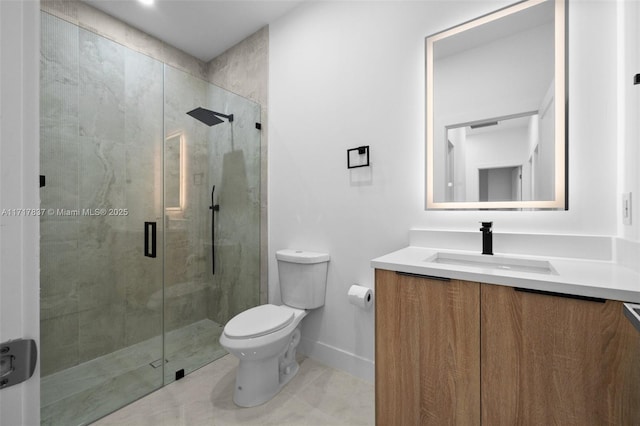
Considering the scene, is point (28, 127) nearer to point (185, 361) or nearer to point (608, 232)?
point (608, 232)

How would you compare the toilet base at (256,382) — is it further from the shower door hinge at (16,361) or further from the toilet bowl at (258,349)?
the shower door hinge at (16,361)

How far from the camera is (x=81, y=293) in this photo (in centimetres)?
175

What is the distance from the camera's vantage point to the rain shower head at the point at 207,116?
2.06 metres

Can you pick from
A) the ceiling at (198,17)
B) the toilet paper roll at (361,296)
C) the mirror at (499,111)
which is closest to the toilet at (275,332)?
the toilet paper roll at (361,296)

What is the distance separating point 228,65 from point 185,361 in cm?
255

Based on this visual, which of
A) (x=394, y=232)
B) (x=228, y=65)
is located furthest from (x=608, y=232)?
(x=228, y=65)

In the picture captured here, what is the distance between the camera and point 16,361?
15.0 inches

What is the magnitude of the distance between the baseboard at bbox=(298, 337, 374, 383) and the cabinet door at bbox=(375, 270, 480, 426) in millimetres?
605

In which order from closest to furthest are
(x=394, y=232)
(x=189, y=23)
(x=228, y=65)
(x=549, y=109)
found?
(x=549, y=109) → (x=394, y=232) → (x=189, y=23) → (x=228, y=65)

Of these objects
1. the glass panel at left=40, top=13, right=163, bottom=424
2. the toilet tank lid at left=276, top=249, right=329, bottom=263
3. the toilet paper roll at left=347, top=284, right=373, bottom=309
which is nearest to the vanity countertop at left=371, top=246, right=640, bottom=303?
the toilet paper roll at left=347, top=284, right=373, bottom=309

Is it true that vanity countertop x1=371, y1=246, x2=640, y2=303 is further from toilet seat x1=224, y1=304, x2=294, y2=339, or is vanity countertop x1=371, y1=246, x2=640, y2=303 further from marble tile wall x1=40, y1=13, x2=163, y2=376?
marble tile wall x1=40, y1=13, x2=163, y2=376

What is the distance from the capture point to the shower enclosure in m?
1.58

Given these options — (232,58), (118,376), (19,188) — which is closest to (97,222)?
(118,376)

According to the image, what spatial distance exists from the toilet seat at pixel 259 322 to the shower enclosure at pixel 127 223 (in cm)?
60
